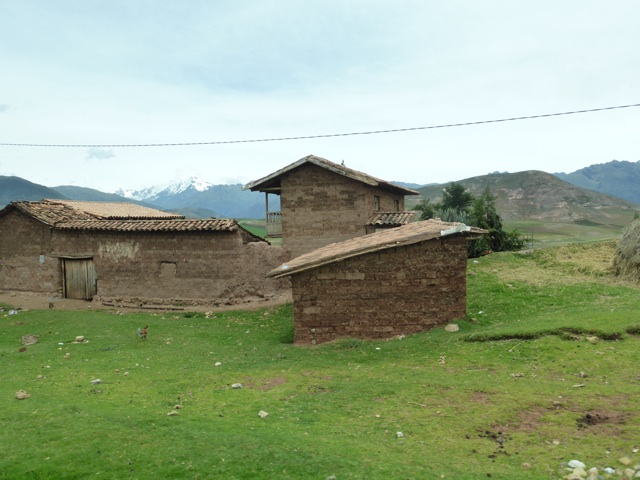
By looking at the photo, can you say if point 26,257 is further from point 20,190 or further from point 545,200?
point 20,190

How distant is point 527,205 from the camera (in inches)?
4441

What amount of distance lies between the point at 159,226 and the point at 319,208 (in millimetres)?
7033

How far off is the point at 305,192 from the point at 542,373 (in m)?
14.8

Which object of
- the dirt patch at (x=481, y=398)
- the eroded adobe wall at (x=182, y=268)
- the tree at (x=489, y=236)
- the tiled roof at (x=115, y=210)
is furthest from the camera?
the tiled roof at (x=115, y=210)

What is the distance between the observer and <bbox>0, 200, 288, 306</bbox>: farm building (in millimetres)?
18750

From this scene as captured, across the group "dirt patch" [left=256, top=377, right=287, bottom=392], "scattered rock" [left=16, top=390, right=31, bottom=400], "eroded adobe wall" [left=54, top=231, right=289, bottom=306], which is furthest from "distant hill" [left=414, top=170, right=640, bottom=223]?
"scattered rock" [left=16, top=390, right=31, bottom=400]

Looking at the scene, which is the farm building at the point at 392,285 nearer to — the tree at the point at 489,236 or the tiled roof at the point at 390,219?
the tiled roof at the point at 390,219

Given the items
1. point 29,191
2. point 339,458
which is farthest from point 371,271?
point 29,191

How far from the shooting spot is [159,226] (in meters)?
19.0

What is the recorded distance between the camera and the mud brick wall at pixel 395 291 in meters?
11.3

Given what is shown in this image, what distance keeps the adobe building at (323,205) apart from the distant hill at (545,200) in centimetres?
8329

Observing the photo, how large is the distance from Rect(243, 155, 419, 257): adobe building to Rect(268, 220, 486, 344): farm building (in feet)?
31.6

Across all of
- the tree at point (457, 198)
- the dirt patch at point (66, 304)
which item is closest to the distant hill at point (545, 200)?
the tree at point (457, 198)

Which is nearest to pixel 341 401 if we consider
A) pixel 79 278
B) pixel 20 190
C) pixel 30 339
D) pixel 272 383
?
pixel 272 383
